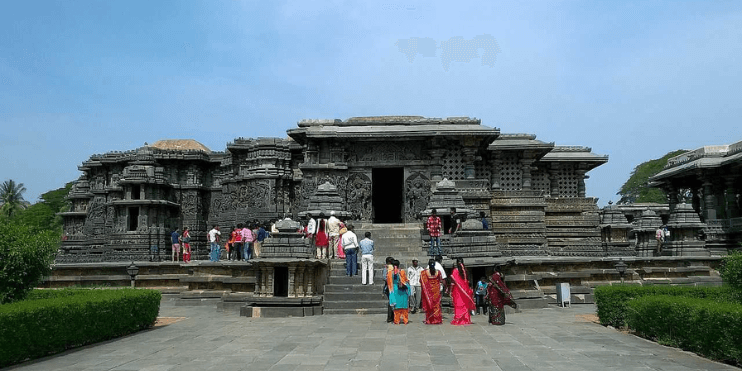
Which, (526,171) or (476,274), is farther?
(526,171)

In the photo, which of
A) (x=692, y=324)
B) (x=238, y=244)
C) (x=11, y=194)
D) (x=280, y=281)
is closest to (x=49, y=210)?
(x=11, y=194)

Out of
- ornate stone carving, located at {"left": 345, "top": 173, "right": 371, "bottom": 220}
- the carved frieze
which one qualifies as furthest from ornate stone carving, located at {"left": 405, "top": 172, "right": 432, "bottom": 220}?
ornate stone carving, located at {"left": 345, "top": 173, "right": 371, "bottom": 220}

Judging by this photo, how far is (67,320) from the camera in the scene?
893cm

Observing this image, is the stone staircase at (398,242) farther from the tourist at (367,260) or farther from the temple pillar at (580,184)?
the temple pillar at (580,184)

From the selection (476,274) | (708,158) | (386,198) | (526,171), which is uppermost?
(708,158)

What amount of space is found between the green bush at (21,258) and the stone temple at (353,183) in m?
9.70

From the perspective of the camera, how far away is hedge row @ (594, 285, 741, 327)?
10781 mm

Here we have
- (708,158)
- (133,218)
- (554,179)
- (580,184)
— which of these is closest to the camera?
(708,158)

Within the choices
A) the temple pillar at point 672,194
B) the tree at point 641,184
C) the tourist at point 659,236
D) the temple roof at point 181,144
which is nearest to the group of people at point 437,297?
the tourist at point 659,236

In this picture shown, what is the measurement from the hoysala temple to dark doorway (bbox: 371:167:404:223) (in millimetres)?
66

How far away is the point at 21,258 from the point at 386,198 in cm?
1833

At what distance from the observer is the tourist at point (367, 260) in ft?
46.7

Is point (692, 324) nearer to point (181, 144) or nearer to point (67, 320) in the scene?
point (67, 320)

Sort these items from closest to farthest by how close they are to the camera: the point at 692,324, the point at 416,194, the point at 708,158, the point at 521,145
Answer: the point at 692,324 < the point at 416,194 < the point at 521,145 < the point at 708,158
